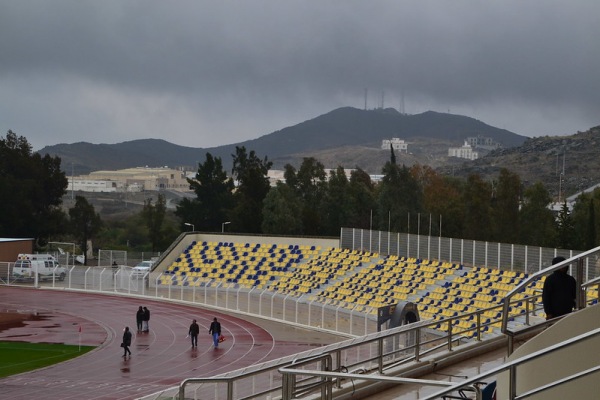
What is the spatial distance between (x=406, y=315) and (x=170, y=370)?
9.02 m

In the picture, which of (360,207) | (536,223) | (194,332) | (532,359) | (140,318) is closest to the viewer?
(532,359)

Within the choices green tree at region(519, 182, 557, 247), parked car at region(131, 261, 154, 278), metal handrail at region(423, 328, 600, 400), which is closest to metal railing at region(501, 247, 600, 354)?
metal handrail at region(423, 328, 600, 400)

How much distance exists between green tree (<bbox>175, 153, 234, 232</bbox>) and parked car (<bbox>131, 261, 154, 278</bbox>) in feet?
66.5

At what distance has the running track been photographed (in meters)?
27.8

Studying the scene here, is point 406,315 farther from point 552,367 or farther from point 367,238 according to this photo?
point 367,238

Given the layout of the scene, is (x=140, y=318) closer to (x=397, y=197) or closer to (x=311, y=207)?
(x=397, y=197)

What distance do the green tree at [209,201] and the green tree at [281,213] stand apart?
25.3 feet

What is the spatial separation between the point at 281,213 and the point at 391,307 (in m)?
42.4

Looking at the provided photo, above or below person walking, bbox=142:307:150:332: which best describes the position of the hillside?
above

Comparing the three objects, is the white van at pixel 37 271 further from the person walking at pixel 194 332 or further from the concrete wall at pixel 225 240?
the person walking at pixel 194 332

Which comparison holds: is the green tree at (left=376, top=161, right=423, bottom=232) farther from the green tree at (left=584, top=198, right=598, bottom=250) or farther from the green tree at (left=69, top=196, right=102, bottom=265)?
the green tree at (left=69, top=196, right=102, bottom=265)

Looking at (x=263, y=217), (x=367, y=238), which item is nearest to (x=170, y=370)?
(x=367, y=238)

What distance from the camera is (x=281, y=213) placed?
2783 inches

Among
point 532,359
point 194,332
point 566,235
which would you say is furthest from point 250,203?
point 532,359
